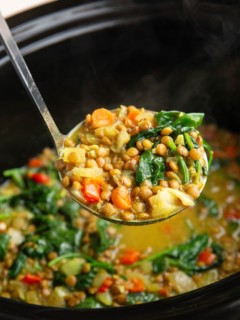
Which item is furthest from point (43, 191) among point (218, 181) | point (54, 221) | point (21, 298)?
point (218, 181)

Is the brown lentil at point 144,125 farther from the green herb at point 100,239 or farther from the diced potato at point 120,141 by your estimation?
the green herb at point 100,239

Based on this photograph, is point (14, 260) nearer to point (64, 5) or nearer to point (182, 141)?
point (182, 141)

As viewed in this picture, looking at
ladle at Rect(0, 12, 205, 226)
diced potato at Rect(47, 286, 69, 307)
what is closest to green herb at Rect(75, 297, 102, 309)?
diced potato at Rect(47, 286, 69, 307)

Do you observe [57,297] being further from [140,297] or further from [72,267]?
[140,297]

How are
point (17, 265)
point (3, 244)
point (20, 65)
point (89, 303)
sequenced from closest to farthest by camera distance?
1. point (20, 65)
2. point (89, 303)
3. point (17, 265)
4. point (3, 244)

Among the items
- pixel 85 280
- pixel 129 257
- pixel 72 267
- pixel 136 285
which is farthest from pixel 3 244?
pixel 136 285

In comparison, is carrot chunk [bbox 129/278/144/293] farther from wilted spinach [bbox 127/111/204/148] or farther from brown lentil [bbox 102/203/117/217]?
wilted spinach [bbox 127/111/204/148]

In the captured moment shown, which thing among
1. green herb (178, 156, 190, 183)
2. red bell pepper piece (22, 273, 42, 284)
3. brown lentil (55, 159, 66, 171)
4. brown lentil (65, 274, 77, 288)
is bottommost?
brown lentil (65, 274, 77, 288)
